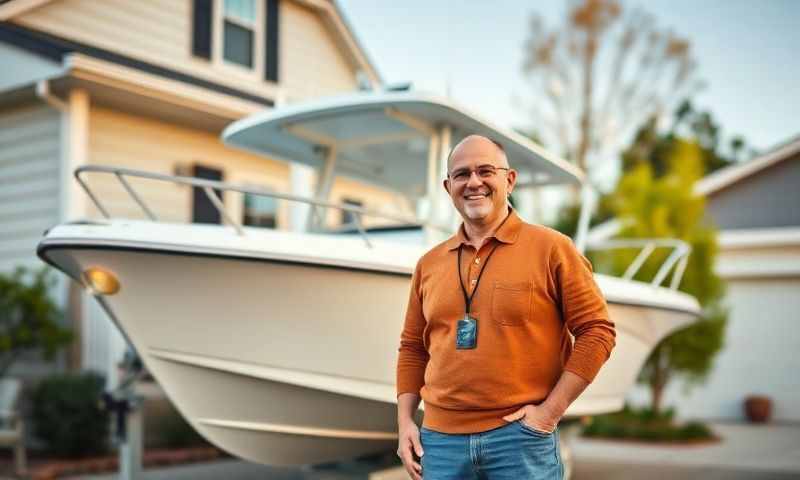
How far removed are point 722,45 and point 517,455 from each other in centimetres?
1892

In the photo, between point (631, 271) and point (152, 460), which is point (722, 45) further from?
point (152, 460)

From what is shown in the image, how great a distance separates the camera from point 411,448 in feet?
8.09

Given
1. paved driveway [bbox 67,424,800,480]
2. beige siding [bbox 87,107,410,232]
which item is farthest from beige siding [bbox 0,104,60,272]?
paved driveway [bbox 67,424,800,480]

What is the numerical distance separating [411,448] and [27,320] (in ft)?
21.2

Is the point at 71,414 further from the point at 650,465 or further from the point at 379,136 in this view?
the point at 650,465

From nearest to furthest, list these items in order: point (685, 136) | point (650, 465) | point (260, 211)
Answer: point (650, 465) < point (260, 211) < point (685, 136)

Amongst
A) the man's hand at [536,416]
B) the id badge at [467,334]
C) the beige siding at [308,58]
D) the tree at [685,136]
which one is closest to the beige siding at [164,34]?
the beige siding at [308,58]

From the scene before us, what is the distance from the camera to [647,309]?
20.0ft

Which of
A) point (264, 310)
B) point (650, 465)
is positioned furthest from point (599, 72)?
point (264, 310)

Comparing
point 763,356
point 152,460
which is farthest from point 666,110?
point 152,460

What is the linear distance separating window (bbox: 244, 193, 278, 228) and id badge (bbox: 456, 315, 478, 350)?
8062 mm

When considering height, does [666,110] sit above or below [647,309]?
above

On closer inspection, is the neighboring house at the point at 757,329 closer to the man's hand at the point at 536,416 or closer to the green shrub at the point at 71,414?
the green shrub at the point at 71,414

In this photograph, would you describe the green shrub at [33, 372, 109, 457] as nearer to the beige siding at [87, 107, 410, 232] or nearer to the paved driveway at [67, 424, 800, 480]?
the paved driveway at [67, 424, 800, 480]
